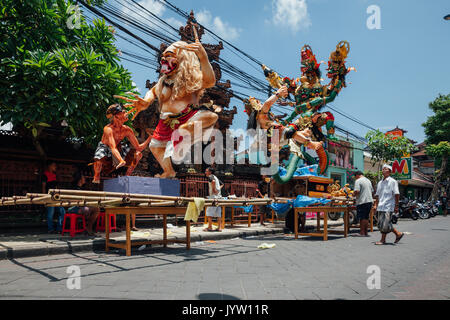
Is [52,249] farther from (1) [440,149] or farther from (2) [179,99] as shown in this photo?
(1) [440,149]

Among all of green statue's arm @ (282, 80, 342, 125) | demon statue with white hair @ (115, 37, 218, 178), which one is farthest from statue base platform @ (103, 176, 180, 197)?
green statue's arm @ (282, 80, 342, 125)

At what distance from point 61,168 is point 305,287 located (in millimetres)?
7625

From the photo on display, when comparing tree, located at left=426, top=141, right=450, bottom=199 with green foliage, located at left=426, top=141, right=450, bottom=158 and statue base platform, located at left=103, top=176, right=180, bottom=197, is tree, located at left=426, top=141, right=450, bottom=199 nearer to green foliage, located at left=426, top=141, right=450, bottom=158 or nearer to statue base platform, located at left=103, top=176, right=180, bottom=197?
green foliage, located at left=426, top=141, right=450, bottom=158

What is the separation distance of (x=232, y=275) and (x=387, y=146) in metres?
20.7

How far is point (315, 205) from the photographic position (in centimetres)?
854

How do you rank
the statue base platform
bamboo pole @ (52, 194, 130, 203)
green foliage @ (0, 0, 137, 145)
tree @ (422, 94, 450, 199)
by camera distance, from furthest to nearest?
tree @ (422, 94, 450, 199), green foliage @ (0, 0, 137, 145), the statue base platform, bamboo pole @ (52, 194, 130, 203)

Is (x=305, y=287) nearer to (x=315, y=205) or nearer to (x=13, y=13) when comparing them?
(x=315, y=205)

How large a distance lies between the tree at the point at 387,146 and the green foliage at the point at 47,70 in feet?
63.0

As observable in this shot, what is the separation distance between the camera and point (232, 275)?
4184 mm

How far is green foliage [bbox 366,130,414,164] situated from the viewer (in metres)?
21.9

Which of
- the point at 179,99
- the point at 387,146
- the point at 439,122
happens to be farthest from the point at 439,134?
the point at 179,99

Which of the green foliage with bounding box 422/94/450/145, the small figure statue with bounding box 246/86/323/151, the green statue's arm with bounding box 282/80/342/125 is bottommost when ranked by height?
the small figure statue with bounding box 246/86/323/151

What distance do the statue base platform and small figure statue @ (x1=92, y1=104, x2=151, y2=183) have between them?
0.60m
